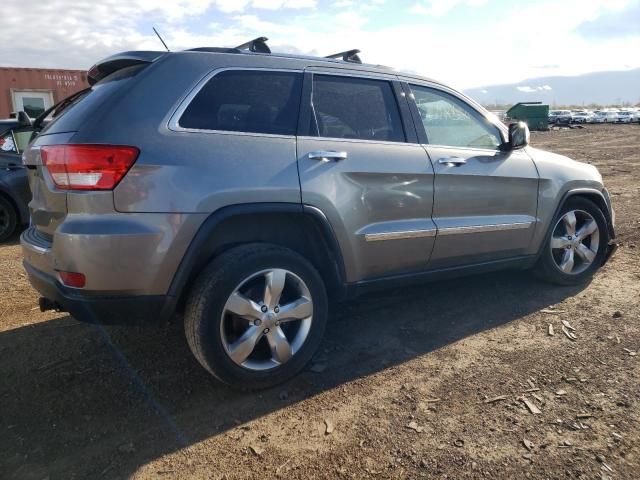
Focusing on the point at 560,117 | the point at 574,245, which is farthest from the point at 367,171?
the point at 560,117

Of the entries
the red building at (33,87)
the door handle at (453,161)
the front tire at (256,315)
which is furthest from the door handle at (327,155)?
the red building at (33,87)

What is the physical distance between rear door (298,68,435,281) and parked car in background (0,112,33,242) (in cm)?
500

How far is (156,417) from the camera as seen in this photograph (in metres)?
2.74

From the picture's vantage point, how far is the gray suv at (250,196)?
2.53 meters

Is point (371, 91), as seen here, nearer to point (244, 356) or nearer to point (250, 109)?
point (250, 109)

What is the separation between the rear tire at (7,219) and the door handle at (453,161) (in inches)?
226

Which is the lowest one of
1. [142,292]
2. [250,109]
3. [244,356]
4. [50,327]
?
[50,327]

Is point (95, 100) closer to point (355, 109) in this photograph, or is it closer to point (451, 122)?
point (355, 109)

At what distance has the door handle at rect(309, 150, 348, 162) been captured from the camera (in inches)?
119

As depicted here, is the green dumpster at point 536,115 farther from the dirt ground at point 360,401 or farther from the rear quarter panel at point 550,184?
the dirt ground at point 360,401

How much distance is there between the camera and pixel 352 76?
11.2ft

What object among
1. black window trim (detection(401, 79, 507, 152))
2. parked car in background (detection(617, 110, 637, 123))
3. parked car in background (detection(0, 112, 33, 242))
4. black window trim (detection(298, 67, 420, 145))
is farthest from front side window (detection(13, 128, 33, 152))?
parked car in background (detection(617, 110, 637, 123))

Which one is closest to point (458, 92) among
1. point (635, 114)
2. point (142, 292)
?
Result: point (142, 292)

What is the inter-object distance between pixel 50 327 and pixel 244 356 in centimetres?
192
